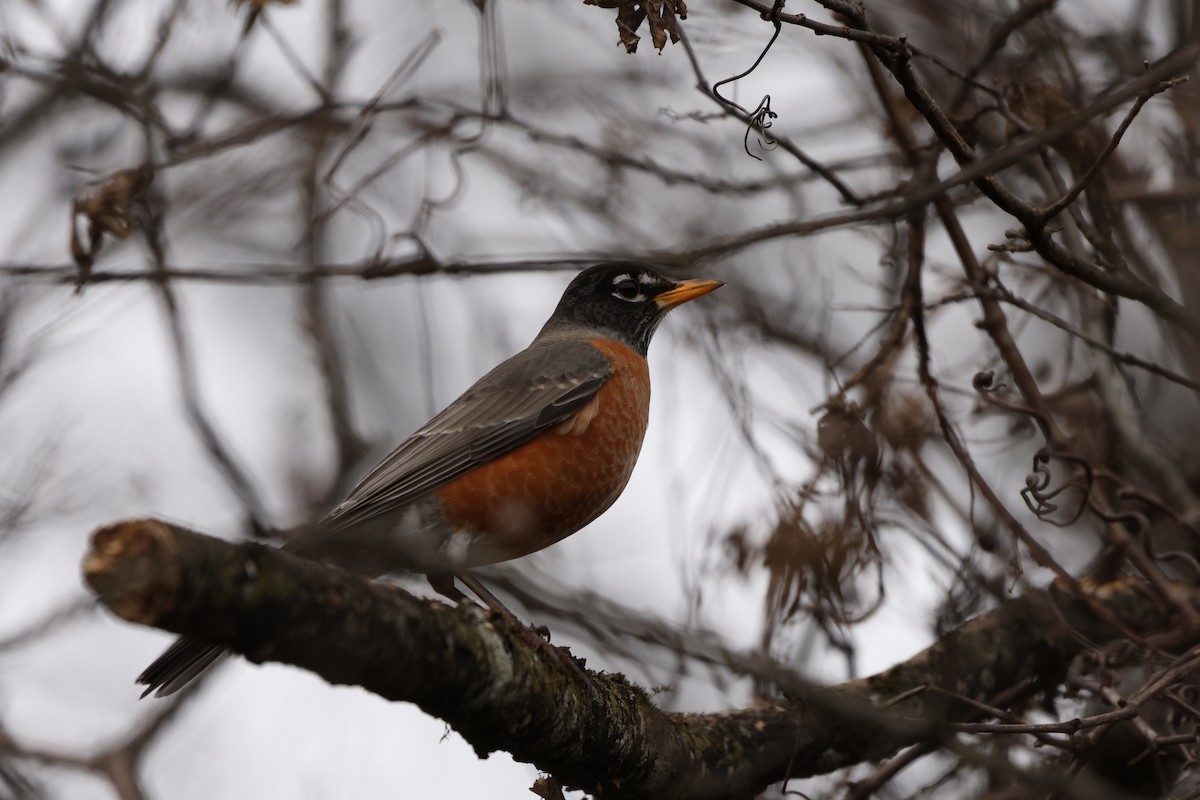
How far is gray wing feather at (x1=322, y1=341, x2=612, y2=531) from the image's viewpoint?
4.39 meters

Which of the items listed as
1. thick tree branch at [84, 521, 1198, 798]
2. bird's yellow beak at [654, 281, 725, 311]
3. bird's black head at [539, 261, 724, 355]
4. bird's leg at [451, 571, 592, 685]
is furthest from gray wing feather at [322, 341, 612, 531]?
thick tree branch at [84, 521, 1198, 798]

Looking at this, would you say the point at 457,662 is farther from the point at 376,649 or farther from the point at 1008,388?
the point at 1008,388

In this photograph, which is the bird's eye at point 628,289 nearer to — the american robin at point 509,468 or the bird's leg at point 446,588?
the american robin at point 509,468

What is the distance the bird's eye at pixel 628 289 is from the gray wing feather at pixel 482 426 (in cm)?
90

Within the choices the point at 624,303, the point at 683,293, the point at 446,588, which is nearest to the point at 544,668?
the point at 446,588

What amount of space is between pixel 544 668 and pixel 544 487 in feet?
4.65

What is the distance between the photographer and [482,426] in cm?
466

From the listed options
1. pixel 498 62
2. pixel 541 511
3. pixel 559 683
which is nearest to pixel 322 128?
pixel 498 62

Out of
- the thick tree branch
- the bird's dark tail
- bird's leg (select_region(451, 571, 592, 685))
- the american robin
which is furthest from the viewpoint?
the american robin

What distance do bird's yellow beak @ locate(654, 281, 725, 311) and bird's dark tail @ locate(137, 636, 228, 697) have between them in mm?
2943

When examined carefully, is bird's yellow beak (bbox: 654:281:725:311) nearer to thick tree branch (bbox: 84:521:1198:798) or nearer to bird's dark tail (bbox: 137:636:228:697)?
thick tree branch (bbox: 84:521:1198:798)

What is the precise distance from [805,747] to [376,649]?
6.90 feet

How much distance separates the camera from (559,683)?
318 centimetres

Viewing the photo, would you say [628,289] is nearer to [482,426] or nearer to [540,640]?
[482,426]
